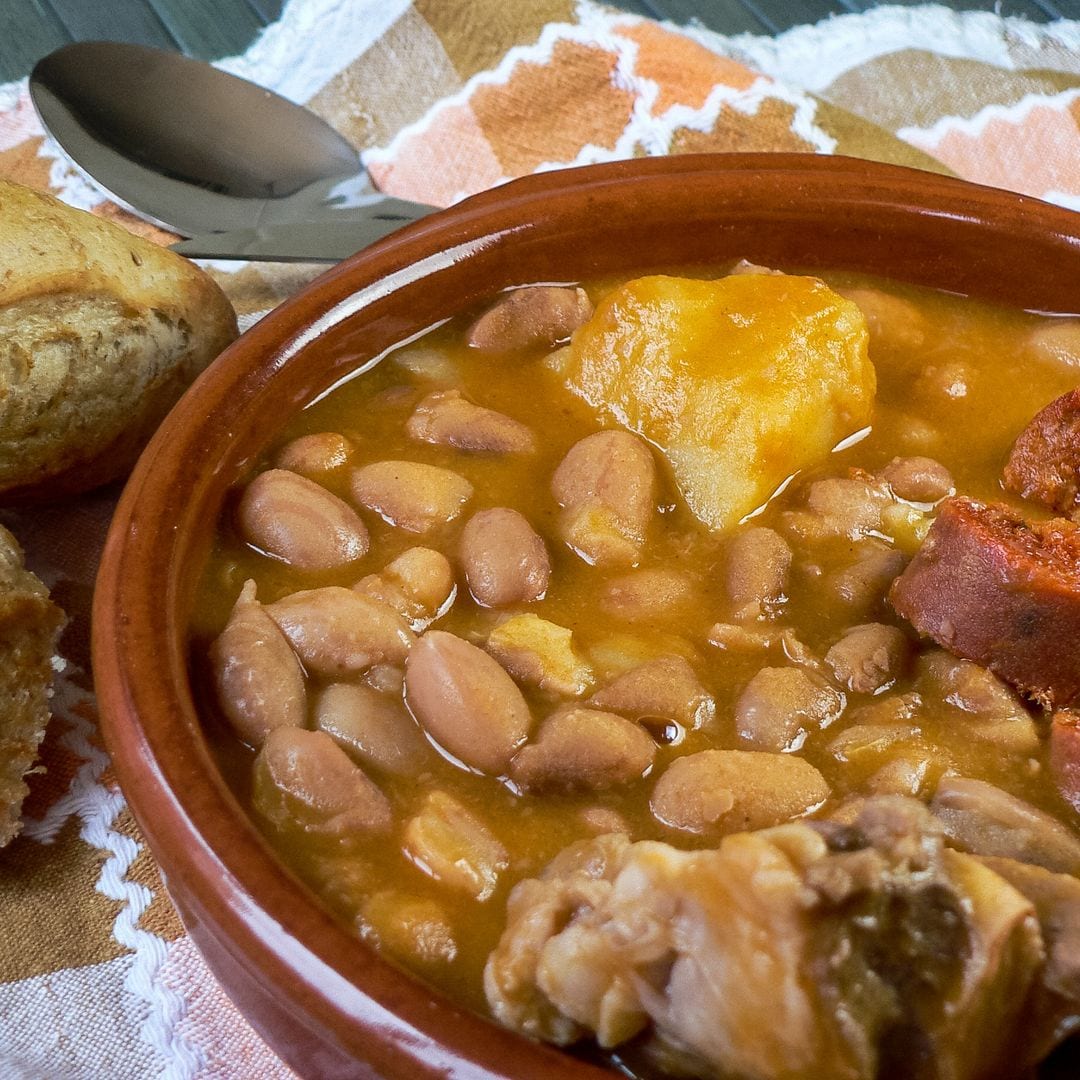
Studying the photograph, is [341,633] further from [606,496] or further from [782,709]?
[782,709]

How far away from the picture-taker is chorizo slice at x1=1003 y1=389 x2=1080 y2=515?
2.03 metres

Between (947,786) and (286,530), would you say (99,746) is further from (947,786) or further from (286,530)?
(947,786)

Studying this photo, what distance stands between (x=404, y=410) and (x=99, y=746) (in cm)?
71

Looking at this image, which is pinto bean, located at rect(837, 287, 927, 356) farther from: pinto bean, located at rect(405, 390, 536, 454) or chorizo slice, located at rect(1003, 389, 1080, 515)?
pinto bean, located at rect(405, 390, 536, 454)

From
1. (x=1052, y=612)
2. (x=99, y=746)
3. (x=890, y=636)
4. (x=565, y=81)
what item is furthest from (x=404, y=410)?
(x=565, y=81)

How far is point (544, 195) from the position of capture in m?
2.36

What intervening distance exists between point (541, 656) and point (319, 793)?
350mm

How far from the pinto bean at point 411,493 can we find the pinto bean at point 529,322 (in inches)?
13.0

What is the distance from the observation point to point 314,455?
2.09 metres

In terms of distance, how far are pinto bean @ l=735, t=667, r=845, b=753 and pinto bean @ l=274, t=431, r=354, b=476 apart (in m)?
0.73

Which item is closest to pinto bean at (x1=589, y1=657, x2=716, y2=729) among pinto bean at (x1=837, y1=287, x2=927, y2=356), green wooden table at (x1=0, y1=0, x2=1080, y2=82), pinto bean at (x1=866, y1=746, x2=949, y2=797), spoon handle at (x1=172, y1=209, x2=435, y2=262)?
pinto bean at (x1=866, y1=746, x2=949, y2=797)

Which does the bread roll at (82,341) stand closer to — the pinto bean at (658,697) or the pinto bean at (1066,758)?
the pinto bean at (658,697)

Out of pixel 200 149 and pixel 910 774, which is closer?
pixel 910 774

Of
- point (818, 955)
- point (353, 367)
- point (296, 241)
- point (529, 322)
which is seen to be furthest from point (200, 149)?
point (818, 955)
